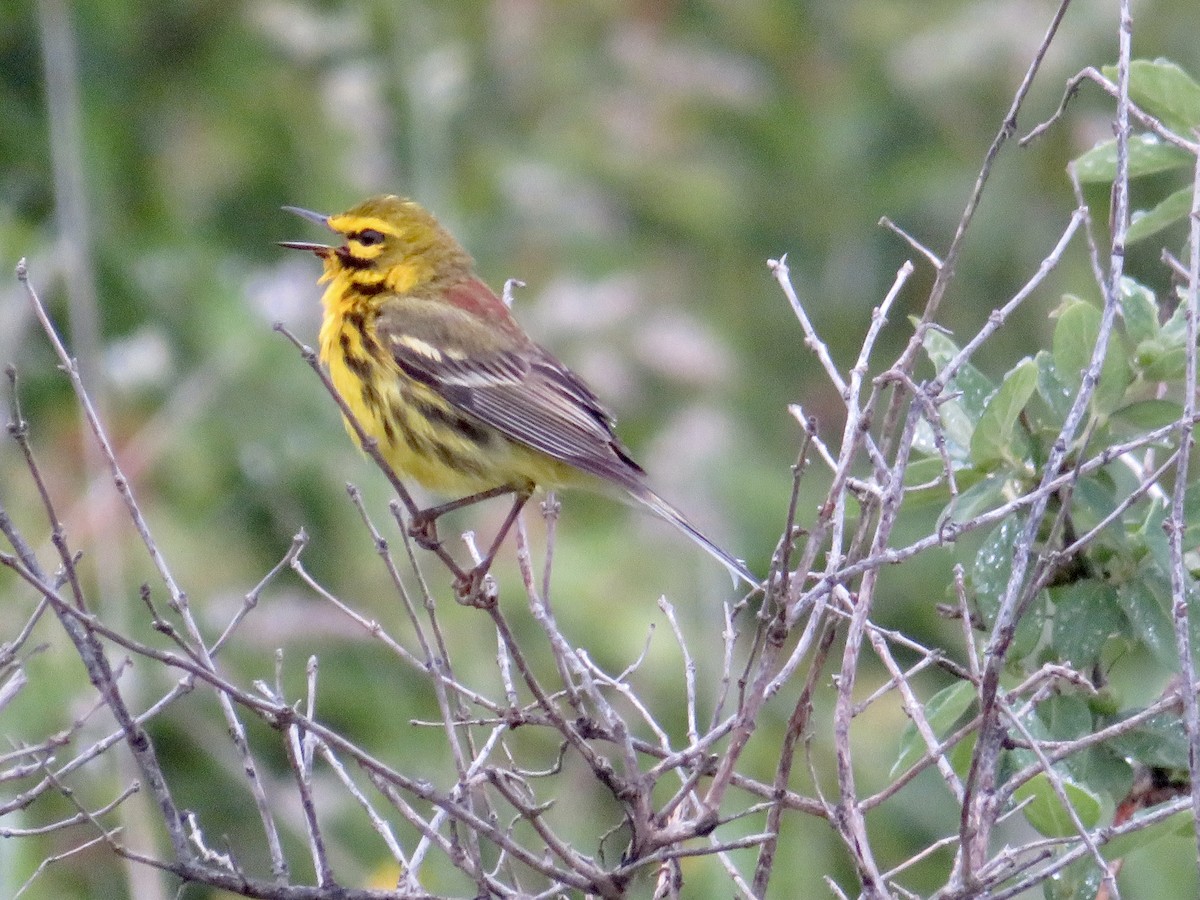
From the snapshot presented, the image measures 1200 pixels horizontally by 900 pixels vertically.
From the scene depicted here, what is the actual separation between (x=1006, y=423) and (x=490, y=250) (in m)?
4.34

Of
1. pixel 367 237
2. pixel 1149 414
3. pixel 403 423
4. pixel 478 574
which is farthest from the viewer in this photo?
pixel 367 237

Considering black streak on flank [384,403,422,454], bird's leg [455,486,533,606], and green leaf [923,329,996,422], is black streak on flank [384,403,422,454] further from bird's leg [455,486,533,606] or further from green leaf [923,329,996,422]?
green leaf [923,329,996,422]

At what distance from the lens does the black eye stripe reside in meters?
4.78

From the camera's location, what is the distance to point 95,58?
20.4ft

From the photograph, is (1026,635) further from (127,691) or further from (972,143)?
(972,143)

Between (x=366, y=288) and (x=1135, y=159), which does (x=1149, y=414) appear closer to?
(x=1135, y=159)

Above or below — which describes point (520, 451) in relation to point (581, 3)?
below

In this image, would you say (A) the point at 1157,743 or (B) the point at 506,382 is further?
(B) the point at 506,382

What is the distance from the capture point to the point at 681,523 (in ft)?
13.1

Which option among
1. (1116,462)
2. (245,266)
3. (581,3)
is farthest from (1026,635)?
(581,3)

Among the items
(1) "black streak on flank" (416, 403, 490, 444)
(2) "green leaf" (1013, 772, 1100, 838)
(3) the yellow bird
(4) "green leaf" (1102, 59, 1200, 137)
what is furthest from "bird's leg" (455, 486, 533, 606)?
(4) "green leaf" (1102, 59, 1200, 137)

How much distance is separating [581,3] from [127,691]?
482cm

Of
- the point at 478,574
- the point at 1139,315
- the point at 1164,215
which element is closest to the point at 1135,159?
the point at 1164,215

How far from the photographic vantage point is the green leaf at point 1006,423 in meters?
2.62
